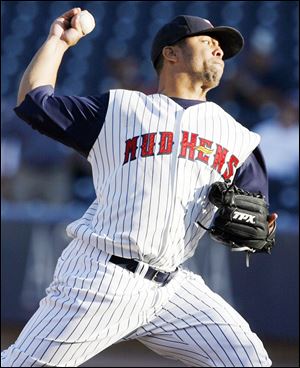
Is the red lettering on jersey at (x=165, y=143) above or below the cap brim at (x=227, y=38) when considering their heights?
below

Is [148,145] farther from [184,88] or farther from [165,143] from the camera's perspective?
[184,88]

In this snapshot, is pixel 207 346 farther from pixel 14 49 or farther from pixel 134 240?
pixel 14 49

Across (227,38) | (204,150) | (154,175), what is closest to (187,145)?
(204,150)

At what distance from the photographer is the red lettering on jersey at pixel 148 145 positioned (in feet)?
10.4

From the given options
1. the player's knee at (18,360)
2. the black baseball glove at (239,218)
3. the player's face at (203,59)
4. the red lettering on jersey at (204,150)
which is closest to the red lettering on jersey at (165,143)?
the red lettering on jersey at (204,150)

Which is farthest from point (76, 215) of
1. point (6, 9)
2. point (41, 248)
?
point (6, 9)

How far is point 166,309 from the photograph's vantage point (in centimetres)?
321

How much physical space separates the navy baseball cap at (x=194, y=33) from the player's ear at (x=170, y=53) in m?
0.02

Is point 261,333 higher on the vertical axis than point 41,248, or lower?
lower

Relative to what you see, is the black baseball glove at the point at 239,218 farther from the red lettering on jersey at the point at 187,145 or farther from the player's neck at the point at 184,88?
the player's neck at the point at 184,88

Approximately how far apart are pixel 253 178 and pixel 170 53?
592 mm

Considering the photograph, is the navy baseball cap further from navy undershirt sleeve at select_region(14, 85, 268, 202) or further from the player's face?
navy undershirt sleeve at select_region(14, 85, 268, 202)

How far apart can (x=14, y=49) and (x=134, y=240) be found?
6.49 metres

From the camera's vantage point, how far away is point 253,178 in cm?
345
